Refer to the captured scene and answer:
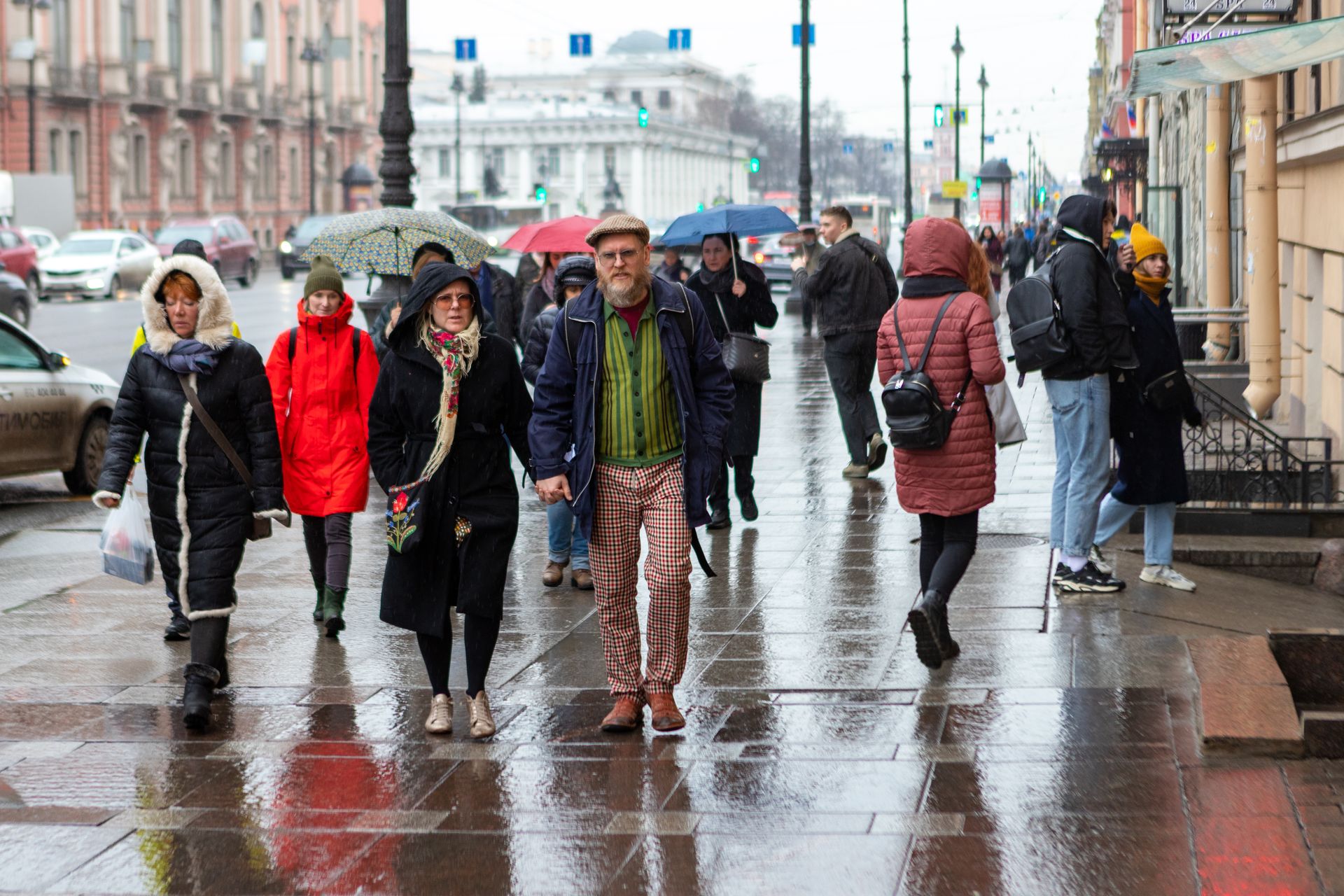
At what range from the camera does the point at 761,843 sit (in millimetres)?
5117

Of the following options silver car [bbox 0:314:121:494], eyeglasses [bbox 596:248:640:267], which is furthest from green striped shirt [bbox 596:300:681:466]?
silver car [bbox 0:314:121:494]

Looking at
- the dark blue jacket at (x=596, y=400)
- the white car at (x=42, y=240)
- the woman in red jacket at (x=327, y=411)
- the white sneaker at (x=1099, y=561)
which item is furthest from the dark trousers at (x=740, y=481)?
the white car at (x=42, y=240)

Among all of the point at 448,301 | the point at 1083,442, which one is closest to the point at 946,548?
the point at 1083,442

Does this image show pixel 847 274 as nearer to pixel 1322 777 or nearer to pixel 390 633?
pixel 390 633

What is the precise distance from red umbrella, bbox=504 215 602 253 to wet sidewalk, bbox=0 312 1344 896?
7.19 feet

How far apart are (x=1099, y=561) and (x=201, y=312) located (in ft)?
14.8

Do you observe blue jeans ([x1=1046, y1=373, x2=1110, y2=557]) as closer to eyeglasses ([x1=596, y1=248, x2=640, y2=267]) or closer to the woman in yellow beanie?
the woman in yellow beanie

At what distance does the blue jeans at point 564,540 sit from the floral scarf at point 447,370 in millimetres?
2849

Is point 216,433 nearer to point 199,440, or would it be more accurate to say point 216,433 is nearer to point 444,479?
point 199,440

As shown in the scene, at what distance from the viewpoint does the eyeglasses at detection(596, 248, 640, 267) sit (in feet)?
20.0

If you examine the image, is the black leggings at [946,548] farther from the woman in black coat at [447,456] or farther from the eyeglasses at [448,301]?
the eyeglasses at [448,301]

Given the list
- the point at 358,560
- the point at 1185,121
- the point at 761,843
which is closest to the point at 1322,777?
the point at 761,843

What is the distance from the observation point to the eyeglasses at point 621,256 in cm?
611

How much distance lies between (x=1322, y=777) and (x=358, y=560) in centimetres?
606
